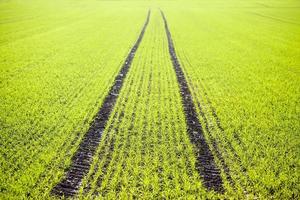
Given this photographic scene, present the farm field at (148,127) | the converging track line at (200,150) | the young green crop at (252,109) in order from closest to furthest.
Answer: the farm field at (148,127) < the converging track line at (200,150) < the young green crop at (252,109)

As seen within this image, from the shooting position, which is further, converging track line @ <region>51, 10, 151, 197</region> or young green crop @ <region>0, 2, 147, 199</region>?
young green crop @ <region>0, 2, 147, 199</region>

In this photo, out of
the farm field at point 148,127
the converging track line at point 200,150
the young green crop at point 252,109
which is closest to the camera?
the farm field at point 148,127

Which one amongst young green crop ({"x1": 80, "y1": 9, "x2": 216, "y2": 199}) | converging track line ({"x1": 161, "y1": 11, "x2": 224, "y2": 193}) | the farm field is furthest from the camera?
converging track line ({"x1": 161, "y1": 11, "x2": 224, "y2": 193})

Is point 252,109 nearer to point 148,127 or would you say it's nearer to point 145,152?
point 148,127

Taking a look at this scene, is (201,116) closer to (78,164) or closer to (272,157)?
(272,157)

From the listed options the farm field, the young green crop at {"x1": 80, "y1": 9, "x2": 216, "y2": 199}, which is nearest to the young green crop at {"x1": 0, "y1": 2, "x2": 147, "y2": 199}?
the farm field

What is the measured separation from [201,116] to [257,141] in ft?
7.18

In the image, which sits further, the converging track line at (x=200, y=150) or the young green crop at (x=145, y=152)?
the converging track line at (x=200, y=150)

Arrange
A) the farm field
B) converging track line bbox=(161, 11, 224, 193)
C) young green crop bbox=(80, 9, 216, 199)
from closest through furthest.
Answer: young green crop bbox=(80, 9, 216, 199)
the farm field
converging track line bbox=(161, 11, 224, 193)

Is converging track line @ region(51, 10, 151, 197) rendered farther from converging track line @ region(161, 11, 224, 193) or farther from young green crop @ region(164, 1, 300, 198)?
young green crop @ region(164, 1, 300, 198)

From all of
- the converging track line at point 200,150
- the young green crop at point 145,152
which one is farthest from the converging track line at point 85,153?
the converging track line at point 200,150

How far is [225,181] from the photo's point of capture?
5.50 m

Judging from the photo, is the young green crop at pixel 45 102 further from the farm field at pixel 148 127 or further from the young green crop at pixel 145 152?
the young green crop at pixel 145 152

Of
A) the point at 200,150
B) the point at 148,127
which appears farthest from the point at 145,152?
the point at 200,150
